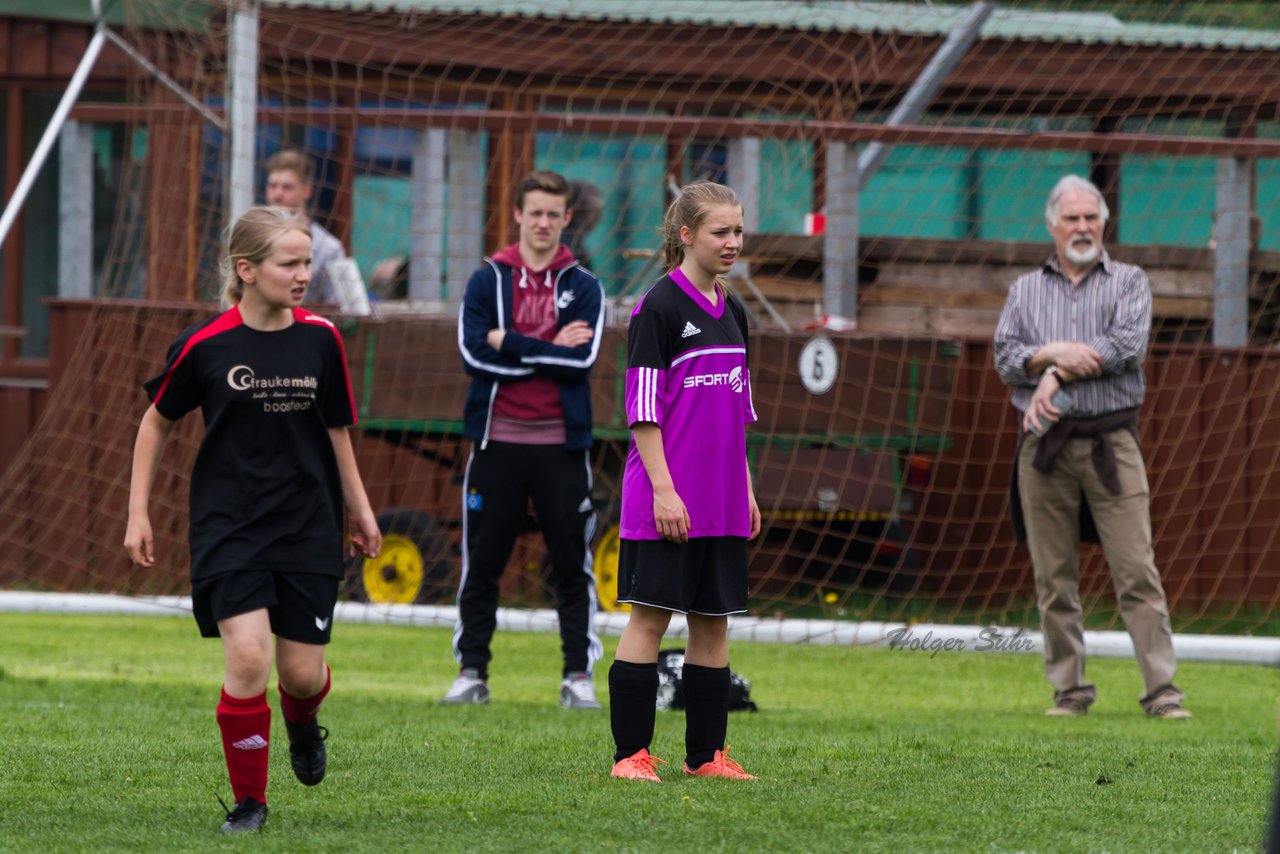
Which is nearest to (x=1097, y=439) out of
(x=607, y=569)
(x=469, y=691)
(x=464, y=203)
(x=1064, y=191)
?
(x=1064, y=191)

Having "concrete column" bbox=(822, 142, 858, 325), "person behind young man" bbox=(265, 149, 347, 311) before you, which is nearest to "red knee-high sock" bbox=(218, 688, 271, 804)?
"person behind young man" bbox=(265, 149, 347, 311)

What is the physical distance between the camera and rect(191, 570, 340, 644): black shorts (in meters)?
4.50

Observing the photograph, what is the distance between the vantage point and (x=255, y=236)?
4.73m

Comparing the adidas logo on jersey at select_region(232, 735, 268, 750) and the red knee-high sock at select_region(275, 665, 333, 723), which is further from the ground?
the red knee-high sock at select_region(275, 665, 333, 723)

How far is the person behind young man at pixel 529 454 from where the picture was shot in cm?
743

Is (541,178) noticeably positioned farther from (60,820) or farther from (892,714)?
(60,820)

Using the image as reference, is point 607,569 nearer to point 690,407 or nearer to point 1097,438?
point 1097,438

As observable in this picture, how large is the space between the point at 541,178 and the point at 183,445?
14.2 feet

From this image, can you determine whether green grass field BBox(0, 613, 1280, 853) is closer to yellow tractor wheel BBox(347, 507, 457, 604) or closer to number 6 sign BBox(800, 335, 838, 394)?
yellow tractor wheel BBox(347, 507, 457, 604)

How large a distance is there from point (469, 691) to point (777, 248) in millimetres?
4644

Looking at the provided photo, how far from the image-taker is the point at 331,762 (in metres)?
5.62

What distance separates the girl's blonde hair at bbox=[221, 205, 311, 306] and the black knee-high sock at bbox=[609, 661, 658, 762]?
1.44 meters

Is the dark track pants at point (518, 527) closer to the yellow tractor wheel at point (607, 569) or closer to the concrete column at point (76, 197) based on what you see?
the yellow tractor wheel at point (607, 569)

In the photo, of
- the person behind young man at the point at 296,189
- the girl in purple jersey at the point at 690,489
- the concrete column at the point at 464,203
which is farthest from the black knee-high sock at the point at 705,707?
the concrete column at the point at 464,203
